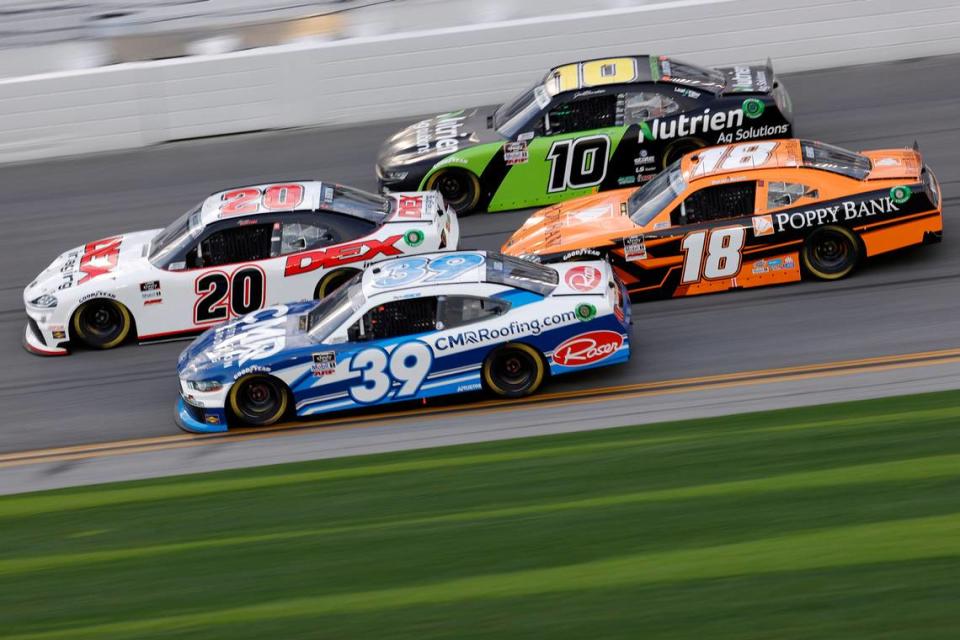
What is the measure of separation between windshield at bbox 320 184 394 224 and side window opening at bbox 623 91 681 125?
3145 millimetres

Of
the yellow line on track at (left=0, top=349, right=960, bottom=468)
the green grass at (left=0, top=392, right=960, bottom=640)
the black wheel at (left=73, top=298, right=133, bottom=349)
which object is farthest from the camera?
the black wheel at (left=73, top=298, right=133, bottom=349)

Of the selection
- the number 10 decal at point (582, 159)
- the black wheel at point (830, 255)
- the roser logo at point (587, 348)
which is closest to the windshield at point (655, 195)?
the black wheel at point (830, 255)

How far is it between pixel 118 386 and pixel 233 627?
6.12 metres

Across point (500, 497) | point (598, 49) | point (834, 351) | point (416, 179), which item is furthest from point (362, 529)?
point (598, 49)

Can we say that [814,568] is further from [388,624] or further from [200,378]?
[200,378]

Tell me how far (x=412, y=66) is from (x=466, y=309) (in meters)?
8.53

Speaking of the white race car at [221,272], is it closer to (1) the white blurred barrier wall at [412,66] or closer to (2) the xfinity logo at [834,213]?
(2) the xfinity logo at [834,213]

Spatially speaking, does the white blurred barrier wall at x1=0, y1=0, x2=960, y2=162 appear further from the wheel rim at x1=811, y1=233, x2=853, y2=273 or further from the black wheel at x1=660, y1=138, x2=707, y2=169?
the wheel rim at x1=811, y1=233, x2=853, y2=273

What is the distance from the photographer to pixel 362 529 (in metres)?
8.16

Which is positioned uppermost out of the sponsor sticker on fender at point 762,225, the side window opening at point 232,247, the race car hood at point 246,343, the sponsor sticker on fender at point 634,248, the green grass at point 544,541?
the side window opening at point 232,247

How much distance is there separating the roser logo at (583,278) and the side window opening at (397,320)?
4.06 feet

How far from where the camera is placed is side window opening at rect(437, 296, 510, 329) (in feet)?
36.4

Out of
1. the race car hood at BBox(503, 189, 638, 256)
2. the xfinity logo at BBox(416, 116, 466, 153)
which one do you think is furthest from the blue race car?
the xfinity logo at BBox(416, 116, 466, 153)

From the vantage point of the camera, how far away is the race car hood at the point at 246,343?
1121cm
